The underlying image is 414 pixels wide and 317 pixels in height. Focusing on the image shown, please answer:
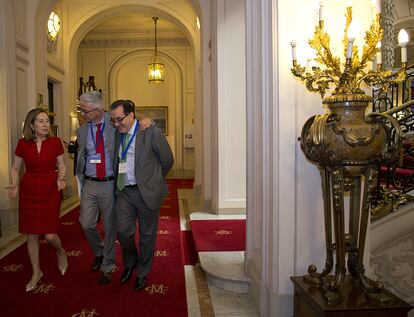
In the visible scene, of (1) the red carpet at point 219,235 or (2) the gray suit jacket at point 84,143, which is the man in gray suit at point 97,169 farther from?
(1) the red carpet at point 219,235

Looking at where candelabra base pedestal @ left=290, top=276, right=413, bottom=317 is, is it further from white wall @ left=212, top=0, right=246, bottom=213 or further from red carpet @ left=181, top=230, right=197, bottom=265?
white wall @ left=212, top=0, right=246, bottom=213

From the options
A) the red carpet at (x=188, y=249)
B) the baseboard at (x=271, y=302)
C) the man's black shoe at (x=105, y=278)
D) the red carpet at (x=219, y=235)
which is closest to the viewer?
the baseboard at (x=271, y=302)

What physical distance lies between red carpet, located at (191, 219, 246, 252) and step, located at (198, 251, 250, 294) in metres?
0.21

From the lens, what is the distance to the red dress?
3865 millimetres

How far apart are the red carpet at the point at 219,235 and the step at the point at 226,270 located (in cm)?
21

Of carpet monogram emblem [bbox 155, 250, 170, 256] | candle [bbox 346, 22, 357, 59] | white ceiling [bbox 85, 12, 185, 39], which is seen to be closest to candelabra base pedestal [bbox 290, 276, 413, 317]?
candle [bbox 346, 22, 357, 59]

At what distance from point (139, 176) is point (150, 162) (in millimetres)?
154

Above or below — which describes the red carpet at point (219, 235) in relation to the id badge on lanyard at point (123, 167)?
below

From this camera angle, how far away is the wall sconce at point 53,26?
900 cm

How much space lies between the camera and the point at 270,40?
115 inches

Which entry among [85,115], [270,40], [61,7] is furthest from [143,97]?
[270,40]

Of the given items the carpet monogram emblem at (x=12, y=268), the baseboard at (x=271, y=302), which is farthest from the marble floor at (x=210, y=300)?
the carpet monogram emblem at (x=12, y=268)

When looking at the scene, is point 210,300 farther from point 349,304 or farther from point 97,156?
point 97,156

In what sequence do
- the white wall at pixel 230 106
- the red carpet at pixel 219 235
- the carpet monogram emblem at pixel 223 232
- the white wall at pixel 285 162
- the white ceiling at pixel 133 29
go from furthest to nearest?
the white ceiling at pixel 133 29 < the white wall at pixel 230 106 < the carpet monogram emblem at pixel 223 232 < the red carpet at pixel 219 235 < the white wall at pixel 285 162
